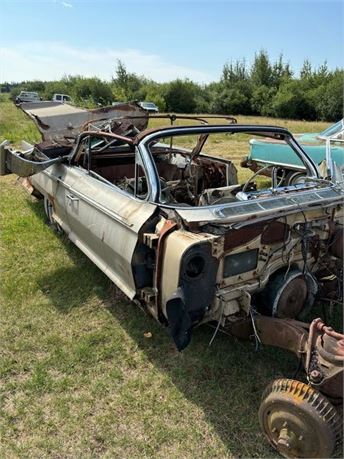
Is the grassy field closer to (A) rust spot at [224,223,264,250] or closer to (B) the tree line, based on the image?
(A) rust spot at [224,223,264,250]

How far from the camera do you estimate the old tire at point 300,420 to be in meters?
2.11

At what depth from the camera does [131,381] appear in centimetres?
293

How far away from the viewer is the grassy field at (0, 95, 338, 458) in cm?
245

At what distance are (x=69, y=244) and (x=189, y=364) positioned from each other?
8.66ft

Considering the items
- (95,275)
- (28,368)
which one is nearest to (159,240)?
(28,368)

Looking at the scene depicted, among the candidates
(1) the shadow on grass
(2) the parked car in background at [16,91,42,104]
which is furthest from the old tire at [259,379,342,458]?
(2) the parked car in background at [16,91,42,104]

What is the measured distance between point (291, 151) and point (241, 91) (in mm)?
41993

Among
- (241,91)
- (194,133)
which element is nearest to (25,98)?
(194,133)

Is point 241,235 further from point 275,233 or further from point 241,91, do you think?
point 241,91

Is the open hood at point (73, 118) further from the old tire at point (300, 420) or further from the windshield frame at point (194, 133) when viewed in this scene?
the old tire at point (300, 420)

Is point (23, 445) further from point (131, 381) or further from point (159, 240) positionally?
point (159, 240)

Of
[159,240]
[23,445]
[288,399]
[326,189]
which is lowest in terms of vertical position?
[23,445]

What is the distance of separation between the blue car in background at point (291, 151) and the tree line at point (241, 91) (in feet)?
105

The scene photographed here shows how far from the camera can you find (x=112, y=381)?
2.92 meters
